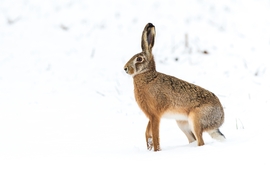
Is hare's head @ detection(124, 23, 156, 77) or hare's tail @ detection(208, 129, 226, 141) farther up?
hare's head @ detection(124, 23, 156, 77)

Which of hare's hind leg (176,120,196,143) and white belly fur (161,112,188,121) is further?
hare's hind leg (176,120,196,143)

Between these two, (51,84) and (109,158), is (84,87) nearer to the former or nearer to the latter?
(51,84)

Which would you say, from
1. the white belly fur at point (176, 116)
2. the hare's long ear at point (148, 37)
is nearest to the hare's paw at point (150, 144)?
the white belly fur at point (176, 116)

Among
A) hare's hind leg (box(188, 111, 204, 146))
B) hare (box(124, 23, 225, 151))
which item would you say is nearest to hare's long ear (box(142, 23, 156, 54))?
hare (box(124, 23, 225, 151))

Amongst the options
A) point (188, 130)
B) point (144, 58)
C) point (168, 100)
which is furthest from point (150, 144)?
point (144, 58)

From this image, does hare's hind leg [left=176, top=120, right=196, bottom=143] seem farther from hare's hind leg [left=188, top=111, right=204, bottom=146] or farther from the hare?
hare's hind leg [left=188, top=111, right=204, bottom=146]

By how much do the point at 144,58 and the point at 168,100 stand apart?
1.76 feet

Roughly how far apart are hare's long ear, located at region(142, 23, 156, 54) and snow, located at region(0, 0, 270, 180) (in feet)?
3.78

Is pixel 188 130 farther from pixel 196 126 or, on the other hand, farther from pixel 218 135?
pixel 196 126

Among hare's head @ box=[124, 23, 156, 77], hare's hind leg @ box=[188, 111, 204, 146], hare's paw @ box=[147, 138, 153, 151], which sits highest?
hare's head @ box=[124, 23, 156, 77]

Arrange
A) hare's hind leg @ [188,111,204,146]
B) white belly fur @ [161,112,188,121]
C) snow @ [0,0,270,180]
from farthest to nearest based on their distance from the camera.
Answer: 1. white belly fur @ [161,112,188,121]
2. hare's hind leg @ [188,111,204,146]
3. snow @ [0,0,270,180]

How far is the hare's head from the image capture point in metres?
5.82

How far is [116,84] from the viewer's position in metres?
9.50

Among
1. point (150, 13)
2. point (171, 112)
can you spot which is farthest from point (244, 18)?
point (171, 112)
